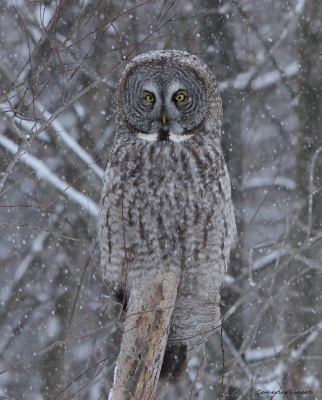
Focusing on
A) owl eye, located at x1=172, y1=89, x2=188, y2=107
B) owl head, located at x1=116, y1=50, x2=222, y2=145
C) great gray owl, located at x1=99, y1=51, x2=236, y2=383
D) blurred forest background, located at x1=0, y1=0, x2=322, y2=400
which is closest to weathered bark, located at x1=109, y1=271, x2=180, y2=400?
great gray owl, located at x1=99, y1=51, x2=236, y2=383

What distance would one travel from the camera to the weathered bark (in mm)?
2168

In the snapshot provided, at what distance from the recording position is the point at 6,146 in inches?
221

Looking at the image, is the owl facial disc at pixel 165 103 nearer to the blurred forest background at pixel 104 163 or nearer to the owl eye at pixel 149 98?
the owl eye at pixel 149 98

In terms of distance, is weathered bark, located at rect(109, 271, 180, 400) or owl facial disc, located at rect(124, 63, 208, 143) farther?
owl facial disc, located at rect(124, 63, 208, 143)

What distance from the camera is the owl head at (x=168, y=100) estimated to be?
2629 millimetres

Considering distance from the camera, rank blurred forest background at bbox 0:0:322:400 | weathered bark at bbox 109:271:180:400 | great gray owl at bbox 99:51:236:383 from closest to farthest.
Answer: weathered bark at bbox 109:271:180:400 → great gray owl at bbox 99:51:236:383 → blurred forest background at bbox 0:0:322:400

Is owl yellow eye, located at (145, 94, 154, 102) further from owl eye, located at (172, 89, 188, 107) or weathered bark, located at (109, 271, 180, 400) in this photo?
weathered bark, located at (109, 271, 180, 400)

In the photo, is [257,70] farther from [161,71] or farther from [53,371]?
[53,371]

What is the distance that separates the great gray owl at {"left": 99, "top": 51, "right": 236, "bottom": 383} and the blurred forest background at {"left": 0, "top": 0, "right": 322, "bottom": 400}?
8.24 ft

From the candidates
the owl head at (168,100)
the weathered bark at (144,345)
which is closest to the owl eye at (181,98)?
the owl head at (168,100)

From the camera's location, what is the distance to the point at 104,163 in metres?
5.53

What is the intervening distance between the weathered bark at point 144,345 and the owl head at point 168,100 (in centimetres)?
88

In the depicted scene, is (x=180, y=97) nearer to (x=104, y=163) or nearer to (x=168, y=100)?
(x=168, y=100)

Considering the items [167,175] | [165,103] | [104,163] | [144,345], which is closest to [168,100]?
[165,103]
